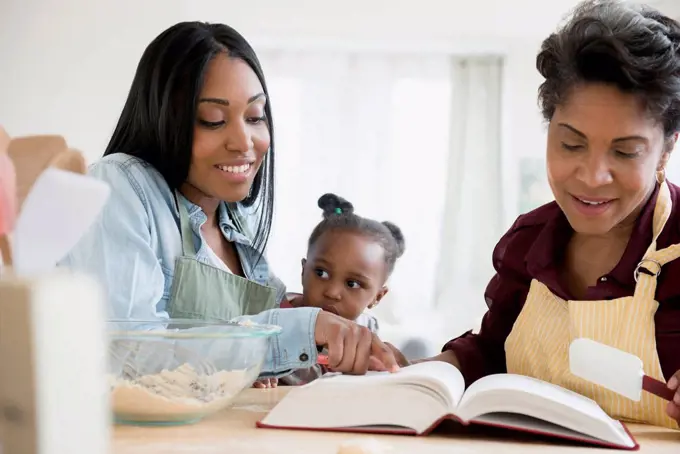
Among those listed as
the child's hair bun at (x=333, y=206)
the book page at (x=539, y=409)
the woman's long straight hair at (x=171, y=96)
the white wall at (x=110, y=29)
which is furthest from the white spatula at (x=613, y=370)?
the white wall at (x=110, y=29)

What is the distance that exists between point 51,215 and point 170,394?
20.2 inches

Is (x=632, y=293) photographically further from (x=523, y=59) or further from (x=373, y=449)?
(x=523, y=59)

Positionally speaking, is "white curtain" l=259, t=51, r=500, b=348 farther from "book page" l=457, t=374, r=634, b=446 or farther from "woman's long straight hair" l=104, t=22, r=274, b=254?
"book page" l=457, t=374, r=634, b=446

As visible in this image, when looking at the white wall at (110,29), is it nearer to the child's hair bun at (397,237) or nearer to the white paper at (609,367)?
the child's hair bun at (397,237)

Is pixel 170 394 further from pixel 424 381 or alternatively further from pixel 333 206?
pixel 333 206

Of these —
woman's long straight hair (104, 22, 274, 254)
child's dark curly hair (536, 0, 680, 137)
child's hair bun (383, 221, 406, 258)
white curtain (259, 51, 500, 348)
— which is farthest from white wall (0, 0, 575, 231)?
child's dark curly hair (536, 0, 680, 137)

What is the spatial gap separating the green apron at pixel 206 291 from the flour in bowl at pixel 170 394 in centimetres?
54

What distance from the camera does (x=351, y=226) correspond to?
2463 mm

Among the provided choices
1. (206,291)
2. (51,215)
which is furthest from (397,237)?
(51,215)

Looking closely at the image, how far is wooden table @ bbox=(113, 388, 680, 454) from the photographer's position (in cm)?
83

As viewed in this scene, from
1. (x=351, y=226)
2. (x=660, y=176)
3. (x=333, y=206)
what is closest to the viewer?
(x=660, y=176)

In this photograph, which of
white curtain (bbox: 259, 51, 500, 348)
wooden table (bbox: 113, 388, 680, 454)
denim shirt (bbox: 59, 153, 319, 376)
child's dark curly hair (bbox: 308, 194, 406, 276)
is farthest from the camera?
white curtain (bbox: 259, 51, 500, 348)

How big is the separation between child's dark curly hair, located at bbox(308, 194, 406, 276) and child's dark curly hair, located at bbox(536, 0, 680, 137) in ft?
3.89

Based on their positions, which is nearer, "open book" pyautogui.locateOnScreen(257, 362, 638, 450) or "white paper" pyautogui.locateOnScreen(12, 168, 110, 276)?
"white paper" pyautogui.locateOnScreen(12, 168, 110, 276)
